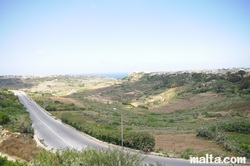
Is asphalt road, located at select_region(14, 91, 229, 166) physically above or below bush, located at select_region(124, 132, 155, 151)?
below

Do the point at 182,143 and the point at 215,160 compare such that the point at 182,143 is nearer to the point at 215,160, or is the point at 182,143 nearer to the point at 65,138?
the point at 215,160

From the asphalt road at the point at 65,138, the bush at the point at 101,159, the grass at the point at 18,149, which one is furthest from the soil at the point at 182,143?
the bush at the point at 101,159

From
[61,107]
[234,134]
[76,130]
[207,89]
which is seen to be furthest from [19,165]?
[207,89]

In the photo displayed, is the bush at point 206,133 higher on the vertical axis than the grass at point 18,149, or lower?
lower

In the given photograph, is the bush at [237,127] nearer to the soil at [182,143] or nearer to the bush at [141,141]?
the soil at [182,143]

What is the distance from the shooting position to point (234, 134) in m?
29.8

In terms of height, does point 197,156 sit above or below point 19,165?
below

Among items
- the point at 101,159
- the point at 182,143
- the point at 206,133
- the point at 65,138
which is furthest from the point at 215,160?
the point at 65,138

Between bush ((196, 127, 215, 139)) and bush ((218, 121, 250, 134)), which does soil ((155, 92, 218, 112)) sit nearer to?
bush ((218, 121, 250, 134))

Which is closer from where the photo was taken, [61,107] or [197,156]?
[197,156]

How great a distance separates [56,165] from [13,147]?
34.5ft

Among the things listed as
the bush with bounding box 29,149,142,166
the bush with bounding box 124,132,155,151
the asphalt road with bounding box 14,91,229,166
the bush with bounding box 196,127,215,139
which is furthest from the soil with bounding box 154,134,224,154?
the bush with bounding box 29,149,142,166

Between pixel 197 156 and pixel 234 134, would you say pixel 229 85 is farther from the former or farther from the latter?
pixel 197 156

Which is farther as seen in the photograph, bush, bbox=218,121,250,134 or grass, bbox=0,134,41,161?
bush, bbox=218,121,250,134
